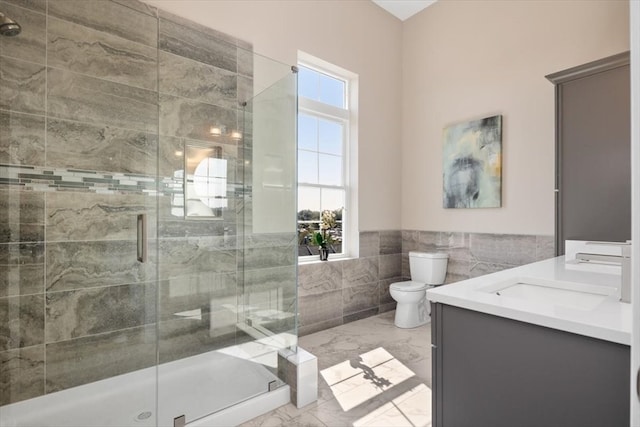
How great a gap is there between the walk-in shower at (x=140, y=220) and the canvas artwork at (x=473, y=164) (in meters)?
1.97

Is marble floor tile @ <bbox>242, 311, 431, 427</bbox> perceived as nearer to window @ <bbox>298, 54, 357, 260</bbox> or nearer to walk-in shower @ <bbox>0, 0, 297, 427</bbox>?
walk-in shower @ <bbox>0, 0, 297, 427</bbox>

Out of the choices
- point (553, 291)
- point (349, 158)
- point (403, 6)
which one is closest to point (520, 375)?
point (553, 291)

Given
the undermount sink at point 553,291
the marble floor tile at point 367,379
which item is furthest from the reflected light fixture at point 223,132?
the undermount sink at point 553,291

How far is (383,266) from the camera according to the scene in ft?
12.4

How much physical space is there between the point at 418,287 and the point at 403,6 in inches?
124

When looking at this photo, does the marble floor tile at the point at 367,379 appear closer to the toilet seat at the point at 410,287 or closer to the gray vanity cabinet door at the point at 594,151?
the toilet seat at the point at 410,287

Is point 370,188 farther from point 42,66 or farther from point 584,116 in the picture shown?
point 42,66

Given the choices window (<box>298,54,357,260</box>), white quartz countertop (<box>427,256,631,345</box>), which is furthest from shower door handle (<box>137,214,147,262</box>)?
white quartz countertop (<box>427,256,631,345</box>)

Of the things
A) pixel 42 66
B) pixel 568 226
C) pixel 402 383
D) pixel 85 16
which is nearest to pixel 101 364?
pixel 42 66

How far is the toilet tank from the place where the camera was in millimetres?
3439

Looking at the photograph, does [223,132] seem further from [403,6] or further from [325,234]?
[403,6]

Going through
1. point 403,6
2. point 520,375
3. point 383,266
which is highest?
point 403,6

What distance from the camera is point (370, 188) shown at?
369cm

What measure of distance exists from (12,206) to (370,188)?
116 inches
